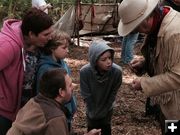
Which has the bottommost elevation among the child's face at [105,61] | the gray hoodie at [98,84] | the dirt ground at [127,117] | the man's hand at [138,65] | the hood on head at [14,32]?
the dirt ground at [127,117]

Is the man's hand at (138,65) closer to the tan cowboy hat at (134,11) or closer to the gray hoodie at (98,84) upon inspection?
the tan cowboy hat at (134,11)

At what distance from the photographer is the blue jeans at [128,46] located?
855 cm

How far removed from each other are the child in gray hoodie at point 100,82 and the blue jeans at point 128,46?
4.14 m

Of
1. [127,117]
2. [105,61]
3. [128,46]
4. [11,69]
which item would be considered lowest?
[127,117]

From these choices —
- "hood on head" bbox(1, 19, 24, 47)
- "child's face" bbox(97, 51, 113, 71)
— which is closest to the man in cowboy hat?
"hood on head" bbox(1, 19, 24, 47)

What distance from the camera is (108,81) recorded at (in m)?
4.37

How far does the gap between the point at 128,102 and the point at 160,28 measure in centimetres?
347

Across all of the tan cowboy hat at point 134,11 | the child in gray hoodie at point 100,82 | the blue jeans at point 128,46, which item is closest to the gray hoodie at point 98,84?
the child in gray hoodie at point 100,82

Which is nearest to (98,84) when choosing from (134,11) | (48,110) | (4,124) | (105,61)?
(105,61)

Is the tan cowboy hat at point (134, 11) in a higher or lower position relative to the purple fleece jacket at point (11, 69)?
higher

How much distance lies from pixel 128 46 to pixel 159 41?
17.9 feet

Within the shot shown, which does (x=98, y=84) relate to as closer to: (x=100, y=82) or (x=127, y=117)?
(x=100, y=82)

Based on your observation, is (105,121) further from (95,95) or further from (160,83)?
(160,83)

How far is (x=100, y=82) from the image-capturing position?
4.38 metres
